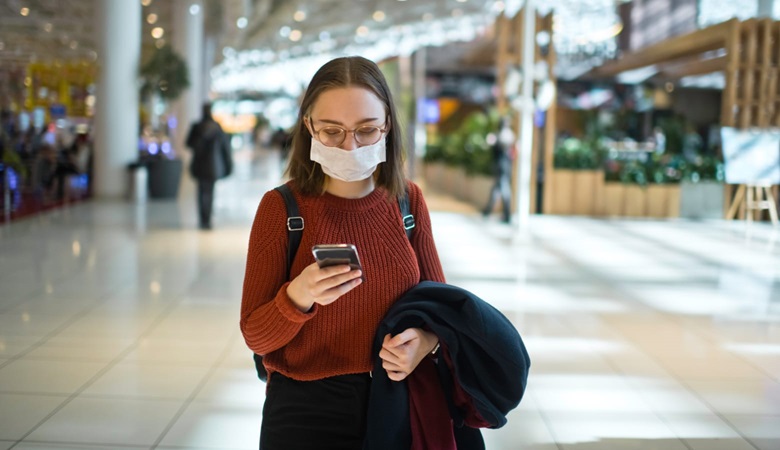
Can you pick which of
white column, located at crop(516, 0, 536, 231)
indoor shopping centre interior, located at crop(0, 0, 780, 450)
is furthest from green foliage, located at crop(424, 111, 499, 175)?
white column, located at crop(516, 0, 536, 231)

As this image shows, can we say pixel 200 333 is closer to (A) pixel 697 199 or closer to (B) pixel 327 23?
(A) pixel 697 199

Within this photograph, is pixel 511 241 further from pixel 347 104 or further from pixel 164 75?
Result: pixel 347 104

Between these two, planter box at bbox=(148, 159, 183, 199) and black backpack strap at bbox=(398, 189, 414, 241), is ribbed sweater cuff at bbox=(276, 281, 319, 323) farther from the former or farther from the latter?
planter box at bbox=(148, 159, 183, 199)

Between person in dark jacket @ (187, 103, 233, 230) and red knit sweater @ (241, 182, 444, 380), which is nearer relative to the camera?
red knit sweater @ (241, 182, 444, 380)

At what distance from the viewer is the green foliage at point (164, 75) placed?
15.3m

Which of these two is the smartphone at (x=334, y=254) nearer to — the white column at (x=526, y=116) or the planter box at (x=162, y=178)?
the white column at (x=526, y=116)

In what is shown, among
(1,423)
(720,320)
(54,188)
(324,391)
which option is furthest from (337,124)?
(54,188)

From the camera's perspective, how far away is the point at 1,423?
11.9 feet

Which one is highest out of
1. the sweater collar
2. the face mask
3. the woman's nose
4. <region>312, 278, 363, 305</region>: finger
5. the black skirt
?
the woman's nose

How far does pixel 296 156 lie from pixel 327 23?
126 ft

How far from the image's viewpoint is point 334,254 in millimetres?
1564

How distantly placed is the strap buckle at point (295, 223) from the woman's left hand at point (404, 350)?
0.30 meters

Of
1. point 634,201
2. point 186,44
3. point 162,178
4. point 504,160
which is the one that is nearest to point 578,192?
point 634,201

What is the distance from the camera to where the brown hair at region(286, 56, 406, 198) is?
1768 millimetres
